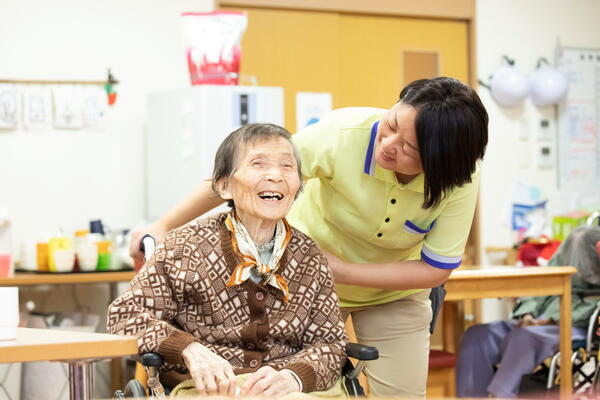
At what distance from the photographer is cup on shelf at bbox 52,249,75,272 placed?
14.0 feet

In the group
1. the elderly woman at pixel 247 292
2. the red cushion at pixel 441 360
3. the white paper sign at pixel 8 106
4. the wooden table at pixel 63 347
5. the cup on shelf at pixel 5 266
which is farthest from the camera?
the white paper sign at pixel 8 106

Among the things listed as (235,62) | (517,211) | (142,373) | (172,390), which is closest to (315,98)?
(235,62)

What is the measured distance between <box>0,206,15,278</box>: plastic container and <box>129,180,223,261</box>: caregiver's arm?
2.24m

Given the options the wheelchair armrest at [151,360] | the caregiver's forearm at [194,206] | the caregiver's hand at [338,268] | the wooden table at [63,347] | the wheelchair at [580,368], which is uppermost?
the caregiver's forearm at [194,206]

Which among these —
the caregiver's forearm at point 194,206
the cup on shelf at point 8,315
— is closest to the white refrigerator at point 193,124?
the caregiver's forearm at point 194,206

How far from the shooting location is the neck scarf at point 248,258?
1917mm

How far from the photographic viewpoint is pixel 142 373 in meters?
2.80

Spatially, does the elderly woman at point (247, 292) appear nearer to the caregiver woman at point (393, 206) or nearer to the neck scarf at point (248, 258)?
the neck scarf at point (248, 258)

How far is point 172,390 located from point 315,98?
144 inches

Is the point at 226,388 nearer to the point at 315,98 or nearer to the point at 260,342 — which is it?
the point at 260,342

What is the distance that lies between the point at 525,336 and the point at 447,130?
2.46 meters

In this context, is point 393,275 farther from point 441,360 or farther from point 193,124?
Answer: point 193,124

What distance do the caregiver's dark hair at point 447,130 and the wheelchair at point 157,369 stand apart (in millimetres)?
383

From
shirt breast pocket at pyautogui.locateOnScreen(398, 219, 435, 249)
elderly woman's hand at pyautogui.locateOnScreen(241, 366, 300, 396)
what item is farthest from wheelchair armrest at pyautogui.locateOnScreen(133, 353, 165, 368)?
shirt breast pocket at pyautogui.locateOnScreen(398, 219, 435, 249)
